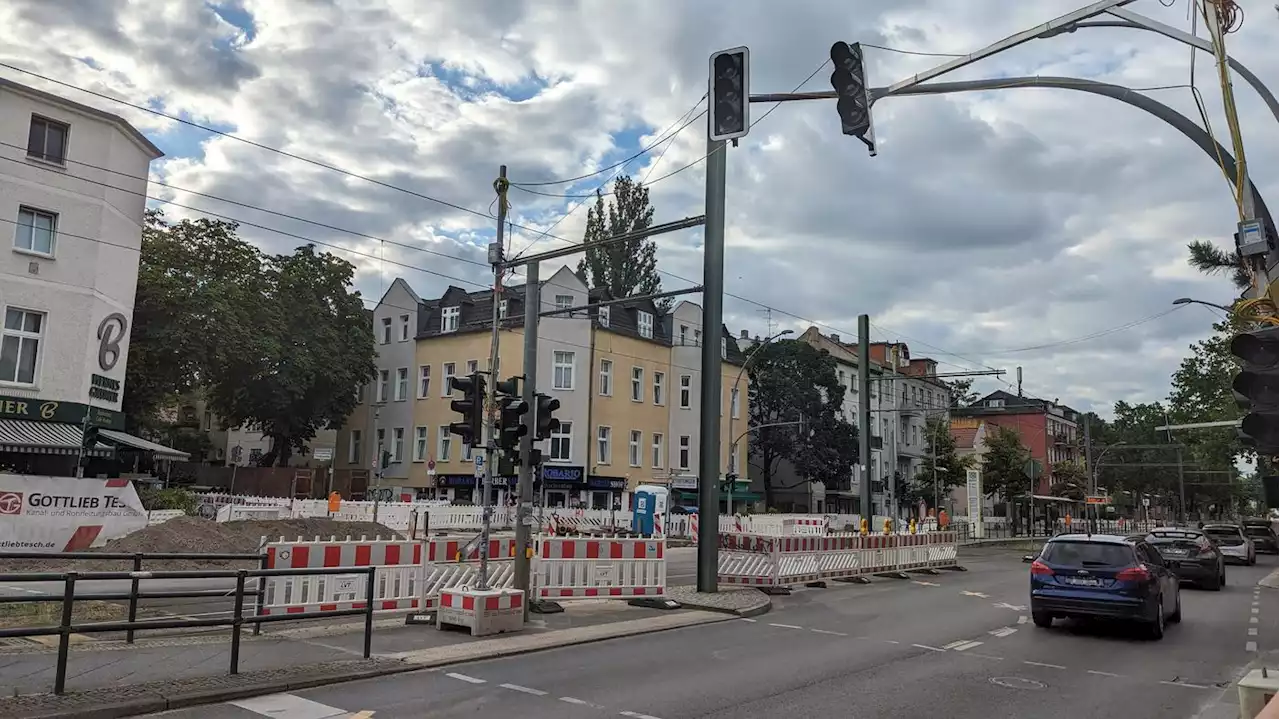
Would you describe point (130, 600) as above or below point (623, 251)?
below

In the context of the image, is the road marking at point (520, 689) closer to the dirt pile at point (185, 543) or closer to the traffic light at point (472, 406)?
the traffic light at point (472, 406)

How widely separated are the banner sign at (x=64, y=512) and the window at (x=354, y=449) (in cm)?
3411

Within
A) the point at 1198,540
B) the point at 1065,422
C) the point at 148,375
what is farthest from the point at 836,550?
the point at 1065,422

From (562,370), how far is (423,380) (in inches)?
352

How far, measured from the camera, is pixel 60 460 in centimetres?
2717

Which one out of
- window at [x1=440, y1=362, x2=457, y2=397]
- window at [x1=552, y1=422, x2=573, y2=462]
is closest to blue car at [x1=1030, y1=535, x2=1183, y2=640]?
window at [x1=552, y1=422, x2=573, y2=462]

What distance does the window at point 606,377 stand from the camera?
153 feet

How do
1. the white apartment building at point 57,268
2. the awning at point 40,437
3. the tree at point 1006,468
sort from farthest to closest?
the tree at point 1006,468, the white apartment building at point 57,268, the awning at point 40,437

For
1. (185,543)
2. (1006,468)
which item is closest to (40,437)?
(185,543)

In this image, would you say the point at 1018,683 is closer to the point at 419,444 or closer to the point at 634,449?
the point at 634,449

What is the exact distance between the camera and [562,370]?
1800 inches

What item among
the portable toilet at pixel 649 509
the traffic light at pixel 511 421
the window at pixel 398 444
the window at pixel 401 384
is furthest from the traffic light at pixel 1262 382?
the window at pixel 401 384

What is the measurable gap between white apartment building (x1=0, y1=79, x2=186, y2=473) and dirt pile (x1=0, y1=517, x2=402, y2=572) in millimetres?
6268

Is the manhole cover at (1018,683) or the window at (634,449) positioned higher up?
the window at (634,449)
